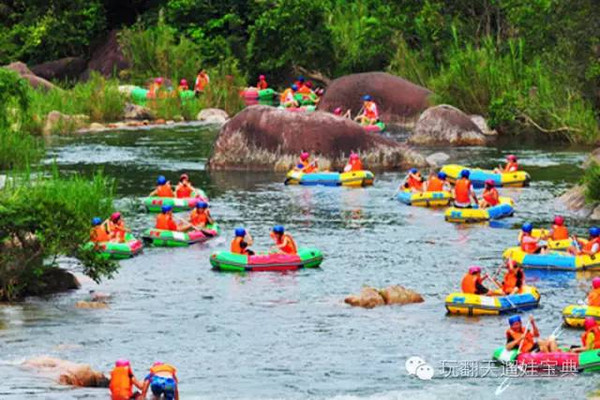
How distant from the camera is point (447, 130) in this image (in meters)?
53.6

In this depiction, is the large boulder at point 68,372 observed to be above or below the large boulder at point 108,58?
below

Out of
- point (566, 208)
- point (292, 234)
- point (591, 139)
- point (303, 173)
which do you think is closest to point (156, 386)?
point (292, 234)

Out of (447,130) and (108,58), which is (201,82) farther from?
(447,130)

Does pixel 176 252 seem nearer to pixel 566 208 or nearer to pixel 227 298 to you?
pixel 227 298

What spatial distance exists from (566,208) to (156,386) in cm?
2144

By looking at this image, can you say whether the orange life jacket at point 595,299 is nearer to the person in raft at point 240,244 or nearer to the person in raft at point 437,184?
the person in raft at point 240,244

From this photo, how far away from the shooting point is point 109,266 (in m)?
28.8

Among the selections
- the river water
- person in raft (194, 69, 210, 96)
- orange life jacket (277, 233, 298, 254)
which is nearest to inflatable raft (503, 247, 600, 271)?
the river water

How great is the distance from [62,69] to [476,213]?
34.5m

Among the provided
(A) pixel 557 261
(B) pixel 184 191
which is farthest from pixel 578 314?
(B) pixel 184 191

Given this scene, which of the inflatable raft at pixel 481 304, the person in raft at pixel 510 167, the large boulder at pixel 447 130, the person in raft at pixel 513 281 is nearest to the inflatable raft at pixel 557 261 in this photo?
the person in raft at pixel 513 281

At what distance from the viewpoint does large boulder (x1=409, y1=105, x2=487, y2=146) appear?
175ft

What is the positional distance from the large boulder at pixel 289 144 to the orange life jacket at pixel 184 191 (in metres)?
7.38

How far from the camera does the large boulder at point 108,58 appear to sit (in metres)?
68.8
